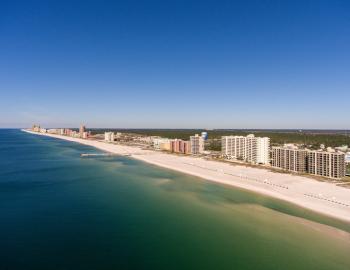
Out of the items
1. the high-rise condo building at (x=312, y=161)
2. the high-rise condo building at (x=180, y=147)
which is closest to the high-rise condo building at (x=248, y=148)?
the high-rise condo building at (x=312, y=161)

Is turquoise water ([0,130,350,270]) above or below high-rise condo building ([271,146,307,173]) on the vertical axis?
below

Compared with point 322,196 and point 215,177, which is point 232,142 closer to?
point 215,177

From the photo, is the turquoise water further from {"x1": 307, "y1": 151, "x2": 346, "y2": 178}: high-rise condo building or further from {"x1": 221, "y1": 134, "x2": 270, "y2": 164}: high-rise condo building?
{"x1": 221, "y1": 134, "x2": 270, "y2": 164}: high-rise condo building

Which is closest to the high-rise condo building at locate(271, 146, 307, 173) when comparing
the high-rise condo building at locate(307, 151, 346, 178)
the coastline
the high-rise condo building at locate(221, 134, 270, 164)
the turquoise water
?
the high-rise condo building at locate(307, 151, 346, 178)

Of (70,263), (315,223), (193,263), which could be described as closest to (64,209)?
(70,263)

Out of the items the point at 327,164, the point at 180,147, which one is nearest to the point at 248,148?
the point at 327,164

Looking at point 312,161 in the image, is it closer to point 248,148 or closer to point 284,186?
point 284,186

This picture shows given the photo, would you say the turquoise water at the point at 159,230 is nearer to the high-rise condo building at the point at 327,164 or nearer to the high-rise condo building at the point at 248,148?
the high-rise condo building at the point at 327,164
